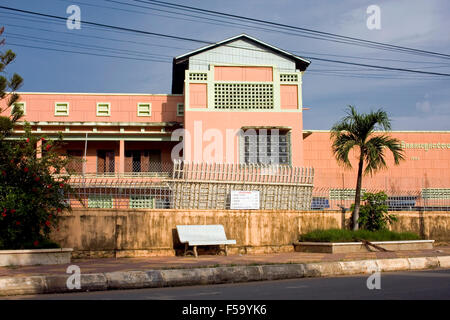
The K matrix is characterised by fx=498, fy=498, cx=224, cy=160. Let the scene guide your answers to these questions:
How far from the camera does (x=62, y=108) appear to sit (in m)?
32.3

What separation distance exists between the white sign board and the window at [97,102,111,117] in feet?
58.0

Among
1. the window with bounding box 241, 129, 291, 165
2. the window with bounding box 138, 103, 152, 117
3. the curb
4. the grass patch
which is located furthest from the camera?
the window with bounding box 138, 103, 152, 117

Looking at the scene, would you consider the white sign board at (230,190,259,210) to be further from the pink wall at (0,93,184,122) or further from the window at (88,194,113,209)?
the pink wall at (0,93,184,122)

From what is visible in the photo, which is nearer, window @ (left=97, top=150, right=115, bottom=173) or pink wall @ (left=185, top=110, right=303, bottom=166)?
pink wall @ (left=185, top=110, right=303, bottom=166)

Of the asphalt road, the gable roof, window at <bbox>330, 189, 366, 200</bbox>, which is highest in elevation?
the gable roof

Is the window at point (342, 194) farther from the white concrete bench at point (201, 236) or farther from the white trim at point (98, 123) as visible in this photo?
the white trim at point (98, 123)

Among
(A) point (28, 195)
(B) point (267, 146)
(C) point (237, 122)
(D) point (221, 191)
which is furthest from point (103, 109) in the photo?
(A) point (28, 195)

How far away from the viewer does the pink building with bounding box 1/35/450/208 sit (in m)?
29.1

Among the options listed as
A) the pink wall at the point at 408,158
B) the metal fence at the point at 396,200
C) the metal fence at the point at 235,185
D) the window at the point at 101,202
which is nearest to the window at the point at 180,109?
the pink wall at the point at 408,158

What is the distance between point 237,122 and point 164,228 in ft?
48.3

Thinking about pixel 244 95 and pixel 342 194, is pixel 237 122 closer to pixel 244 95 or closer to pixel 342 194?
pixel 244 95

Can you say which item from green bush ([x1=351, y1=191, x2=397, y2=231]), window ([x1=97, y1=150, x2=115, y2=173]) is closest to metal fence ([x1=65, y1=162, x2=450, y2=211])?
green bush ([x1=351, y1=191, x2=397, y2=231])
